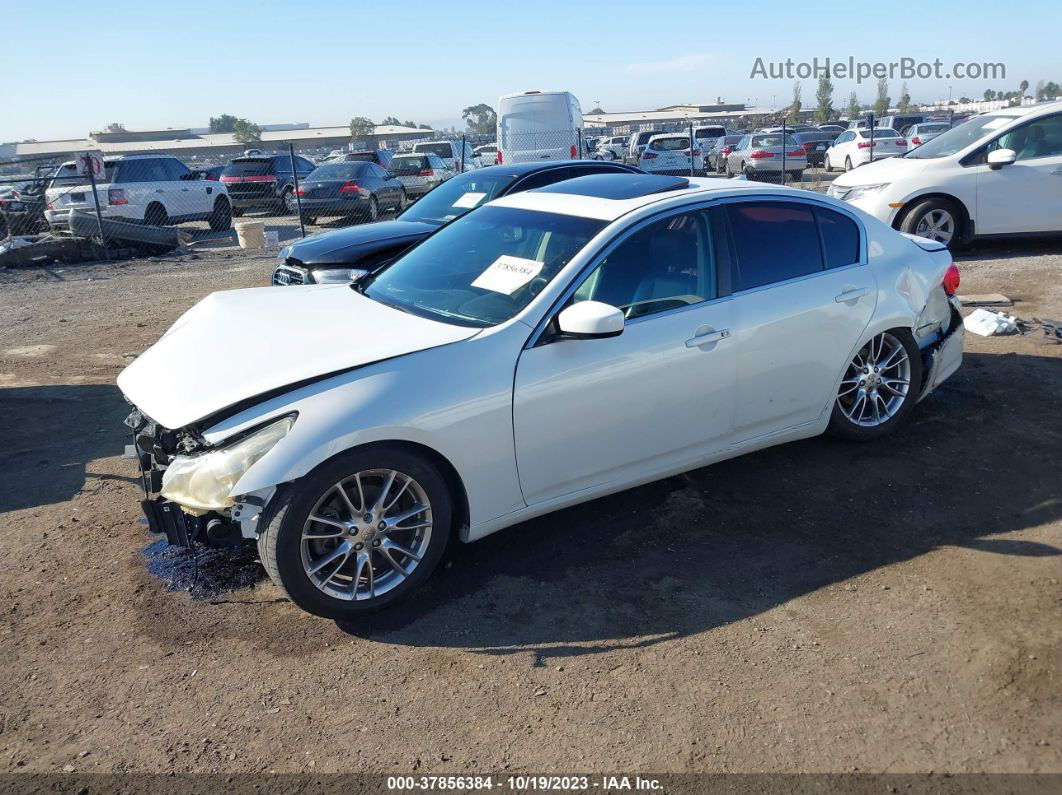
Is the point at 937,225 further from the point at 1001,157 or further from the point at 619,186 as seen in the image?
the point at 619,186

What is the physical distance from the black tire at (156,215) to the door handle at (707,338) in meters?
17.0

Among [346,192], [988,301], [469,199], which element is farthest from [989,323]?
[346,192]

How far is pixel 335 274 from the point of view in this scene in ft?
25.4

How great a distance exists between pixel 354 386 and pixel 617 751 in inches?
68.5

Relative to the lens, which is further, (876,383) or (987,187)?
(987,187)

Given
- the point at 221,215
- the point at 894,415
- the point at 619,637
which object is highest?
the point at 221,215

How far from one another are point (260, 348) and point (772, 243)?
276 cm

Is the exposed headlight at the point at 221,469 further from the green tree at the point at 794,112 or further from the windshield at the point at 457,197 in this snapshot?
the green tree at the point at 794,112

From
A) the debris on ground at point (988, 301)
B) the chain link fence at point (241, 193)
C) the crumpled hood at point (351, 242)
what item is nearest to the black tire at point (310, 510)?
the crumpled hood at point (351, 242)

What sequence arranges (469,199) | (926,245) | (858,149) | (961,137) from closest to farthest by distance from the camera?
(926,245) < (469,199) < (961,137) < (858,149)

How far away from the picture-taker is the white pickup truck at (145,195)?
691 inches

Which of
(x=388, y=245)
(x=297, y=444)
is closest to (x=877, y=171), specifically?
(x=388, y=245)

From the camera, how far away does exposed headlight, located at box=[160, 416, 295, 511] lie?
135 inches

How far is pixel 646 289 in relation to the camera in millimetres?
4301
